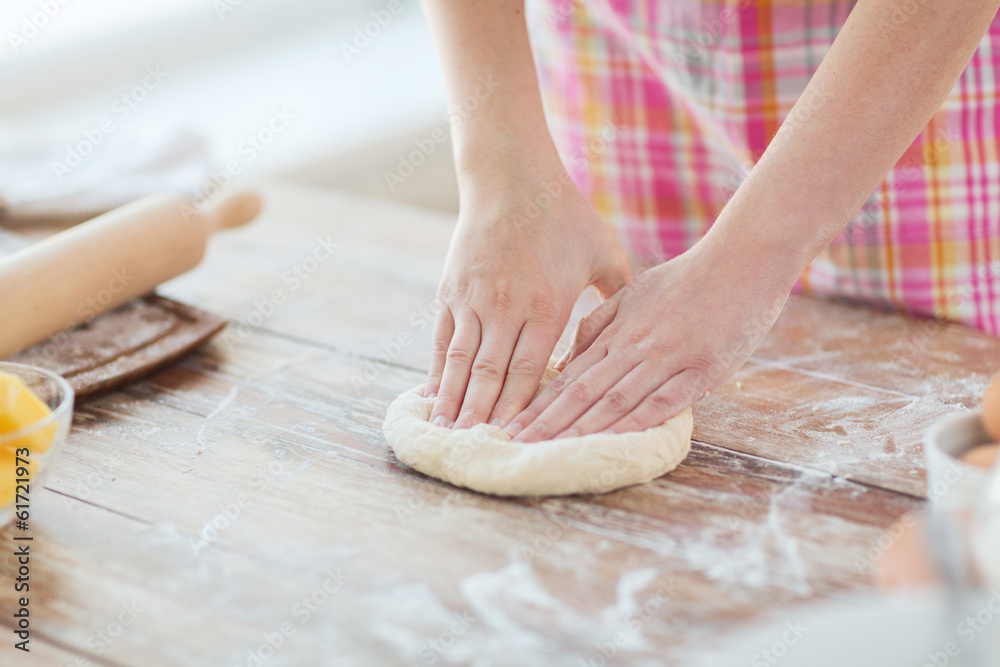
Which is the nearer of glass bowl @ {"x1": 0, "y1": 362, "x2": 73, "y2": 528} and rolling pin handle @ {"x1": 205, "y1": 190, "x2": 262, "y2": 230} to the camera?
glass bowl @ {"x1": 0, "y1": 362, "x2": 73, "y2": 528}

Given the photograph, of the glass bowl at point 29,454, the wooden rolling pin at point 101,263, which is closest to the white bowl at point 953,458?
the glass bowl at point 29,454

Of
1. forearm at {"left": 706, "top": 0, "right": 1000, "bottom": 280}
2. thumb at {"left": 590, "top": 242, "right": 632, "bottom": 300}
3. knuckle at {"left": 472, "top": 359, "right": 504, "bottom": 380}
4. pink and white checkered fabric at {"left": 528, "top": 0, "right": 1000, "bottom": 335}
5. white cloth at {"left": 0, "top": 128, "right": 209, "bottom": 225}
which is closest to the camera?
forearm at {"left": 706, "top": 0, "right": 1000, "bottom": 280}

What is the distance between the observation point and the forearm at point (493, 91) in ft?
4.03

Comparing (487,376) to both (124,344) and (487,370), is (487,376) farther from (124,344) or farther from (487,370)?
(124,344)

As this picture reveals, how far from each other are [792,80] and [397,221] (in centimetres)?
87

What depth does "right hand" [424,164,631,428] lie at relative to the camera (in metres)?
1.07

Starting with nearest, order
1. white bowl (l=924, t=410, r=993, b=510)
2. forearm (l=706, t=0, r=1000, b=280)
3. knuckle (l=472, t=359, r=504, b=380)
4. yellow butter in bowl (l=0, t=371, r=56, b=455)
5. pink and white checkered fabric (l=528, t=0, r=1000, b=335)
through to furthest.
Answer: white bowl (l=924, t=410, r=993, b=510) < yellow butter in bowl (l=0, t=371, r=56, b=455) < forearm (l=706, t=0, r=1000, b=280) < knuckle (l=472, t=359, r=504, b=380) < pink and white checkered fabric (l=528, t=0, r=1000, b=335)

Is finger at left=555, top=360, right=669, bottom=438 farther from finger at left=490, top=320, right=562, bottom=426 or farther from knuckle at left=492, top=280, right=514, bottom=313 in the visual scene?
knuckle at left=492, top=280, right=514, bottom=313

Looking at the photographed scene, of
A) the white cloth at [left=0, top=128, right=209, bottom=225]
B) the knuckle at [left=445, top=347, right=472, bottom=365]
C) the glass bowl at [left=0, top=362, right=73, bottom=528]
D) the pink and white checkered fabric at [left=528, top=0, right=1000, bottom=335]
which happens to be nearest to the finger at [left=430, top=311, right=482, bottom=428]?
the knuckle at [left=445, top=347, right=472, bottom=365]

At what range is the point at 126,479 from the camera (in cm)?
99

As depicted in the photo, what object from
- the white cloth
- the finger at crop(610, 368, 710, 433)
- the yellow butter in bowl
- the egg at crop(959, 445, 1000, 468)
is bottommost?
the finger at crop(610, 368, 710, 433)

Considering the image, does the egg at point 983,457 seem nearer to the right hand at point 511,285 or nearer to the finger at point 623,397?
the finger at point 623,397

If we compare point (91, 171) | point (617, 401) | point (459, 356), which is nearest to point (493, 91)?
point (459, 356)

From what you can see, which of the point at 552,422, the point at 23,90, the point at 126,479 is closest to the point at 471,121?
the point at 552,422
